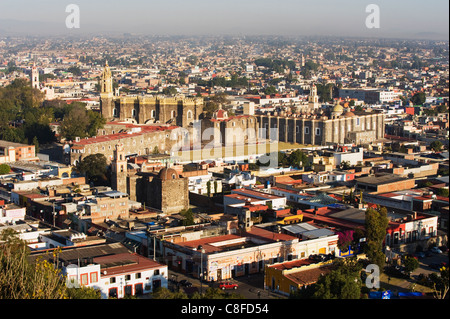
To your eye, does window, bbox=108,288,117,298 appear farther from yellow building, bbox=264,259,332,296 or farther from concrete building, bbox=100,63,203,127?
concrete building, bbox=100,63,203,127

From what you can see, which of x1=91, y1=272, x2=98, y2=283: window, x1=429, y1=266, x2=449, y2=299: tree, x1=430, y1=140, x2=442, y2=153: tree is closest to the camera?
x1=91, y1=272, x2=98, y2=283: window

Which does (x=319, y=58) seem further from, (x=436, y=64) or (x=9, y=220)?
(x=9, y=220)

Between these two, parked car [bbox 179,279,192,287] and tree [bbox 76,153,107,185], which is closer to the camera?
parked car [bbox 179,279,192,287]

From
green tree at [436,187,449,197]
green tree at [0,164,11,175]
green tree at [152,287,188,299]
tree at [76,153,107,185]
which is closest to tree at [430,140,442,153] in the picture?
green tree at [436,187,449,197]

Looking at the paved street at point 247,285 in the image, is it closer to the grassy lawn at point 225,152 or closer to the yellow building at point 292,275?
the yellow building at point 292,275

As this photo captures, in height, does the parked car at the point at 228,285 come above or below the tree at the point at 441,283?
below

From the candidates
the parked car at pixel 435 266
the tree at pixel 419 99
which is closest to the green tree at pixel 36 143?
the parked car at pixel 435 266

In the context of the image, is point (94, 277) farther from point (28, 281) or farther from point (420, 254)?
point (420, 254)
